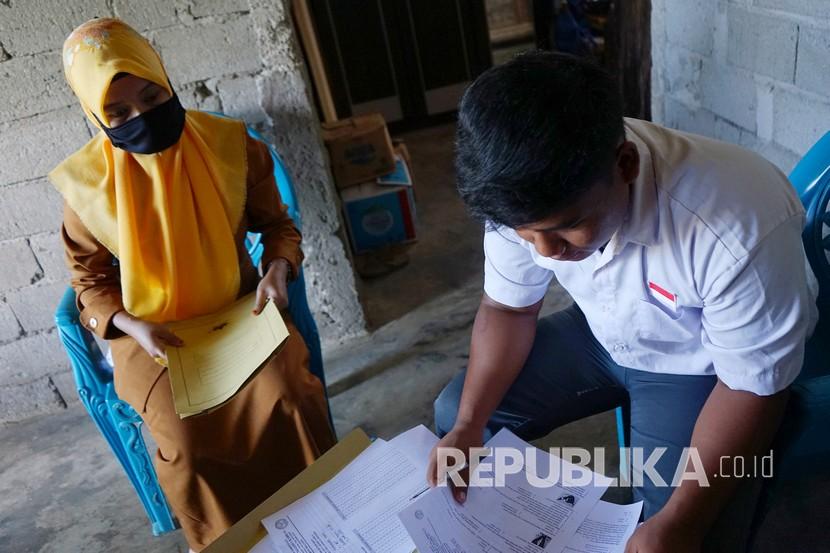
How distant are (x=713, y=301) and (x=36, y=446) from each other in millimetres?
2358

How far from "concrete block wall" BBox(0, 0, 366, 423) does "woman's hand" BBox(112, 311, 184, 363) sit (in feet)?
2.68

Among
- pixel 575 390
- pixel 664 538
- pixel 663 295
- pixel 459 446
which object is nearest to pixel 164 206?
pixel 459 446

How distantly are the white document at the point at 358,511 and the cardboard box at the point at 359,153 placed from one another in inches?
78.1

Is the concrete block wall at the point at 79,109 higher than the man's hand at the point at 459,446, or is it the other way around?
the concrete block wall at the point at 79,109

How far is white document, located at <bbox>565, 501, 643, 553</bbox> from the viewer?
90 cm

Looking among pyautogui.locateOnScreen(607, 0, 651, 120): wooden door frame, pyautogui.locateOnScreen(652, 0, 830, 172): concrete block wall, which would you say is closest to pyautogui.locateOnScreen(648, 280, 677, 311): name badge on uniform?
pyautogui.locateOnScreen(652, 0, 830, 172): concrete block wall

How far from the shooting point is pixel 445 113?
4.66 m

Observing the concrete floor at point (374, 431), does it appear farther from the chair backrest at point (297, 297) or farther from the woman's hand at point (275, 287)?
the woman's hand at point (275, 287)

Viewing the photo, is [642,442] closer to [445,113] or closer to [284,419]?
[284,419]

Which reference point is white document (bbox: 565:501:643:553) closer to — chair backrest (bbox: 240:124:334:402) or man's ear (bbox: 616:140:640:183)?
man's ear (bbox: 616:140:640:183)

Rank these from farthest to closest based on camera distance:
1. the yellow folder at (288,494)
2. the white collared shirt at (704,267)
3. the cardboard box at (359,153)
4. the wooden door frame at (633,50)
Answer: the wooden door frame at (633,50)
the cardboard box at (359,153)
the yellow folder at (288,494)
the white collared shirt at (704,267)

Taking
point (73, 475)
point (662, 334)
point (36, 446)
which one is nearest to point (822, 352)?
point (662, 334)

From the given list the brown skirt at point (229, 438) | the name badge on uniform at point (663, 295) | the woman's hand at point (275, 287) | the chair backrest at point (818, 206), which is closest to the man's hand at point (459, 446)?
the name badge on uniform at point (663, 295)

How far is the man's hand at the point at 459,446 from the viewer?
1.02 meters
